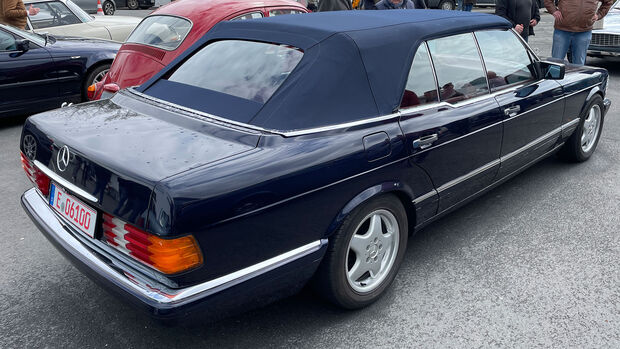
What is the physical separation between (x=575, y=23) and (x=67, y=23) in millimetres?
7869

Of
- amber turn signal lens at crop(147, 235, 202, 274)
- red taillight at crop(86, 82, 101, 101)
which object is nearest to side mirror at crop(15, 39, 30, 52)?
red taillight at crop(86, 82, 101, 101)

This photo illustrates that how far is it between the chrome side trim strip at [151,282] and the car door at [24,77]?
173 inches

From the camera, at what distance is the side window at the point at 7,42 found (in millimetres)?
6535

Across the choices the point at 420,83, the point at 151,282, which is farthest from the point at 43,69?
the point at 151,282

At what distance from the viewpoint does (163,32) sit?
5.72 metres

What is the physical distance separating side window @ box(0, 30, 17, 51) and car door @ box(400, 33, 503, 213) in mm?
A: 5524

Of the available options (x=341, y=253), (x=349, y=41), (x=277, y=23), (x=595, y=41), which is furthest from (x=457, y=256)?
(x=595, y=41)

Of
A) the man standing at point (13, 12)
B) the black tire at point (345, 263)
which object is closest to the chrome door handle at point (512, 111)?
the black tire at point (345, 263)

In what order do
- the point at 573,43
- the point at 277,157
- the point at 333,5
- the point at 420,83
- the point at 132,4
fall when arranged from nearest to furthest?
the point at 277,157, the point at 420,83, the point at 333,5, the point at 573,43, the point at 132,4

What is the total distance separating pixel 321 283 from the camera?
2.66 metres

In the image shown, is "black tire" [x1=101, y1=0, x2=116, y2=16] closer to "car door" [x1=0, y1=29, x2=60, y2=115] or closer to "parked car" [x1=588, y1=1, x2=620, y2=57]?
"car door" [x1=0, y1=29, x2=60, y2=115]

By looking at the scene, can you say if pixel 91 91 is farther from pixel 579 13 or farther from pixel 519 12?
pixel 579 13

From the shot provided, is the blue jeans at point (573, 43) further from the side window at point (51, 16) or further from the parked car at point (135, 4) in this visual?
the parked car at point (135, 4)

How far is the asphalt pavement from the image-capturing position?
265 cm
